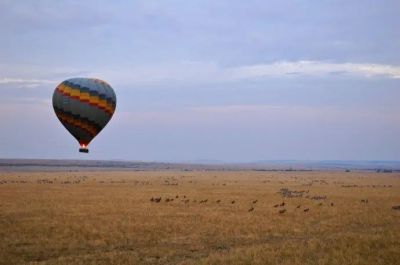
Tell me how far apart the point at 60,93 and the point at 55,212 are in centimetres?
751

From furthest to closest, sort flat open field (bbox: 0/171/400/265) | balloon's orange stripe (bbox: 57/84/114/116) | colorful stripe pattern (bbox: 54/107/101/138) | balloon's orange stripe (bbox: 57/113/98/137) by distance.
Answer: balloon's orange stripe (bbox: 57/113/98/137), colorful stripe pattern (bbox: 54/107/101/138), balloon's orange stripe (bbox: 57/84/114/116), flat open field (bbox: 0/171/400/265)

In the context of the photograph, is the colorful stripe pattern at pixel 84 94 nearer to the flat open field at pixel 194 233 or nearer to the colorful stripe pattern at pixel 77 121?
the colorful stripe pattern at pixel 77 121

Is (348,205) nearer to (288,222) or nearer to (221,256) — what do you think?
(288,222)

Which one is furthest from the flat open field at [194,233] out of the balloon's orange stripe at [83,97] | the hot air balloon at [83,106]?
the balloon's orange stripe at [83,97]

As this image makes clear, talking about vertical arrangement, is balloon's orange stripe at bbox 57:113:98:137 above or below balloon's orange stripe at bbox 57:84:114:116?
below

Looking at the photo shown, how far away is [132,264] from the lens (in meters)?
15.8

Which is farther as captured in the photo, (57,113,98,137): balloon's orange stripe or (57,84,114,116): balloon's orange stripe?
(57,113,98,137): balloon's orange stripe

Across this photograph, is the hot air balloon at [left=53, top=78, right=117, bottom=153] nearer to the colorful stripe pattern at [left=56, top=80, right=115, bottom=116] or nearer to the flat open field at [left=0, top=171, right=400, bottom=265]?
the colorful stripe pattern at [left=56, top=80, right=115, bottom=116]

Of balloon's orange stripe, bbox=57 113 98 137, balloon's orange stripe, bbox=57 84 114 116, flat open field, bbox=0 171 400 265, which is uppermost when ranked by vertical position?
balloon's orange stripe, bbox=57 84 114 116

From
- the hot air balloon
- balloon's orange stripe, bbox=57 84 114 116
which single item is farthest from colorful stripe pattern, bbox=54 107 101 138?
balloon's orange stripe, bbox=57 84 114 116

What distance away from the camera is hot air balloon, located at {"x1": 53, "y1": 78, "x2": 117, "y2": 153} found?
32562 millimetres

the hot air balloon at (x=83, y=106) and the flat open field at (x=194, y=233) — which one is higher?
the hot air balloon at (x=83, y=106)

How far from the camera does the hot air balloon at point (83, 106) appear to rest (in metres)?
32.6

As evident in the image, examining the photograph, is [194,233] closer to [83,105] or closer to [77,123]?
[83,105]
